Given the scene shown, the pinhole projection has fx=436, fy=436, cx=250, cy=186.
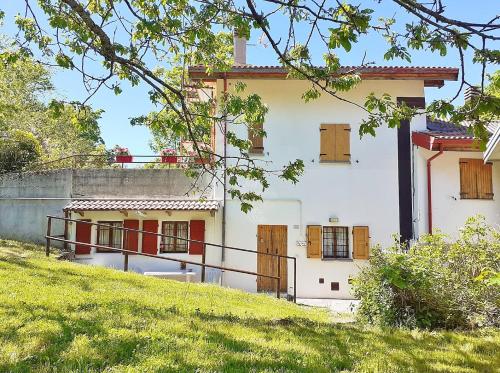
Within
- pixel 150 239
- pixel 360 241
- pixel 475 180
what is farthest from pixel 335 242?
pixel 150 239

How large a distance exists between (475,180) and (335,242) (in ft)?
15.6

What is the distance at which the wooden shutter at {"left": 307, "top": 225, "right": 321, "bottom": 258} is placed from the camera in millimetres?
13602

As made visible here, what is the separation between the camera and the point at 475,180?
44.6 feet

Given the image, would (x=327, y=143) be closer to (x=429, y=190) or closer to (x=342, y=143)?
(x=342, y=143)

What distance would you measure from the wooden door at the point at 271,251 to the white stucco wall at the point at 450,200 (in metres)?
4.36

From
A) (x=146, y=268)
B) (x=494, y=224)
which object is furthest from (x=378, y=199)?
(x=146, y=268)

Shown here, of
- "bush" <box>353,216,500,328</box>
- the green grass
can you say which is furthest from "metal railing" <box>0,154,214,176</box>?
"bush" <box>353,216,500,328</box>

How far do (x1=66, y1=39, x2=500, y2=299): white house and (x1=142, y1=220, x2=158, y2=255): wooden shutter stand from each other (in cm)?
3

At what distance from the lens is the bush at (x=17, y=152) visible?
659 inches

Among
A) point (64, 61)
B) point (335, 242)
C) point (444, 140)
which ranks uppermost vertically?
point (444, 140)

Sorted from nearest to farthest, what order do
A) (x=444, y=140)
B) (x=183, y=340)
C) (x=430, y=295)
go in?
(x=183, y=340) → (x=430, y=295) → (x=444, y=140)

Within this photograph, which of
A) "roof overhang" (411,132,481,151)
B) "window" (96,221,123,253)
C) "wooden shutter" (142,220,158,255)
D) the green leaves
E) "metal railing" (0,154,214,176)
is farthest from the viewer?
"metal railing" (0,154,214,176)

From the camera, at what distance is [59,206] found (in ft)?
49.6

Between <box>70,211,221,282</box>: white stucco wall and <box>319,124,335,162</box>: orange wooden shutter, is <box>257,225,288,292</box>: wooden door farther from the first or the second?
<box>319,124,335,162</box>: orange wooden shutter
